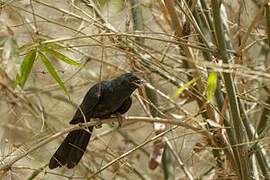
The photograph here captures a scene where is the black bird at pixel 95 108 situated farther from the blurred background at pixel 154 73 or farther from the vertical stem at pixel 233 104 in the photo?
the vertical stem at pixel 233 104

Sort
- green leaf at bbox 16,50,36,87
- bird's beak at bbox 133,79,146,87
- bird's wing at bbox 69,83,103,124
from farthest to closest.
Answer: bird's wing at bbox 69,83,103,124
bird's beak at bbox 133,79,146,87
green leaf at bbox 16,50,36,87

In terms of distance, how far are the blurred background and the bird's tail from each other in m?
0.11

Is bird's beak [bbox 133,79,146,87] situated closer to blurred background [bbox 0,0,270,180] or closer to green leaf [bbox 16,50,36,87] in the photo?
blurred background [bbox 0,0,270,180]

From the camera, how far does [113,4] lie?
10.7ft

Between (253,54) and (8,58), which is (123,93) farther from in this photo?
(8,58)

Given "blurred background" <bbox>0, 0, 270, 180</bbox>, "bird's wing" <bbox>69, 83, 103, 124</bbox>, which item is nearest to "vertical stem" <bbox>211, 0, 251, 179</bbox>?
"blurred background" <bbox>0, 0, 270, 180</bbox>

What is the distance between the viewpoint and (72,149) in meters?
3.51

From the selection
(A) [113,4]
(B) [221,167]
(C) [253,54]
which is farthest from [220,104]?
(C) [253,54]

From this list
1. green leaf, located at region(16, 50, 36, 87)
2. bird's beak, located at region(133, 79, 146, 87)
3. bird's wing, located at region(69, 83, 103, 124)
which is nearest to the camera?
green leaf, located at region(16, 50, 36, 87)

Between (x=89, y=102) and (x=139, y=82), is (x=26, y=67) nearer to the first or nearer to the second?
(x=139, y=82)

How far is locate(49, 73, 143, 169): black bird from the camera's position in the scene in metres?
3.46

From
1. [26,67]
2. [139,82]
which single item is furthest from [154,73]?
[26,67]

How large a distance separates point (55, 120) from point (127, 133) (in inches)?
28.0

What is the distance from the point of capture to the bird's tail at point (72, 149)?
3.44 meters
